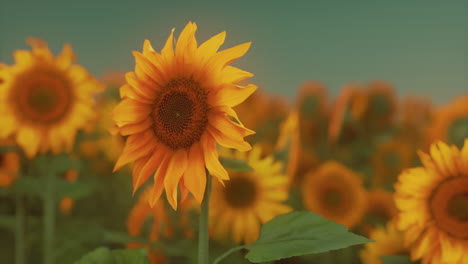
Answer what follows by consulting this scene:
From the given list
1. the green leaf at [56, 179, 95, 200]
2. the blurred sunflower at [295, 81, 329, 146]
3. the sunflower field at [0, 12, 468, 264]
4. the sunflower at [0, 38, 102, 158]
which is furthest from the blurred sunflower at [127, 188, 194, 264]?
the blurred sunflower at [295, 81, 329, 146]

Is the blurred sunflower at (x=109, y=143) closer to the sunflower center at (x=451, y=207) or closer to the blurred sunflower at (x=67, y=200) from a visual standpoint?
the blurred sunflower at (x=67, y=200)

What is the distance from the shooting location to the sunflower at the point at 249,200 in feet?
3.97

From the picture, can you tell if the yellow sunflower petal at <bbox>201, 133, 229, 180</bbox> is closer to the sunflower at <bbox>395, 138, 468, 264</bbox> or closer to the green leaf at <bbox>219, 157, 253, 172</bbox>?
the green leaf at <bbox>219, 157, 253, 172</bbox>

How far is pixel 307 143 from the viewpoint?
2.28m

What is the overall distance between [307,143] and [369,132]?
0.34 metres

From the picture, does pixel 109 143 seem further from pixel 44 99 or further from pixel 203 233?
pixel 203 233

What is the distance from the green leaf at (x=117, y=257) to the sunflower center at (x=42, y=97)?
57cm

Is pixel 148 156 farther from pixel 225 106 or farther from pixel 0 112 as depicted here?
pixel 0 112

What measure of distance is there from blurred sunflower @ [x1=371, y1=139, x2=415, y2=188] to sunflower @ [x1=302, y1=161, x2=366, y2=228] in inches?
25.7

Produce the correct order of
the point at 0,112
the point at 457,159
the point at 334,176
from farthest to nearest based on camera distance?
the point at 334,176, the point at 0,112, the point at 457,159

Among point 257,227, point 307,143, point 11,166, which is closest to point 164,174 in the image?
point 257,227

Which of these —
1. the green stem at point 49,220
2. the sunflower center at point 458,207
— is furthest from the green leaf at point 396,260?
the green stem at point 49,220

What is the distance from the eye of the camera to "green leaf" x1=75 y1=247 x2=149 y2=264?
29.6 inches

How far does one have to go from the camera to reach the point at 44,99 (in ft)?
4.10
